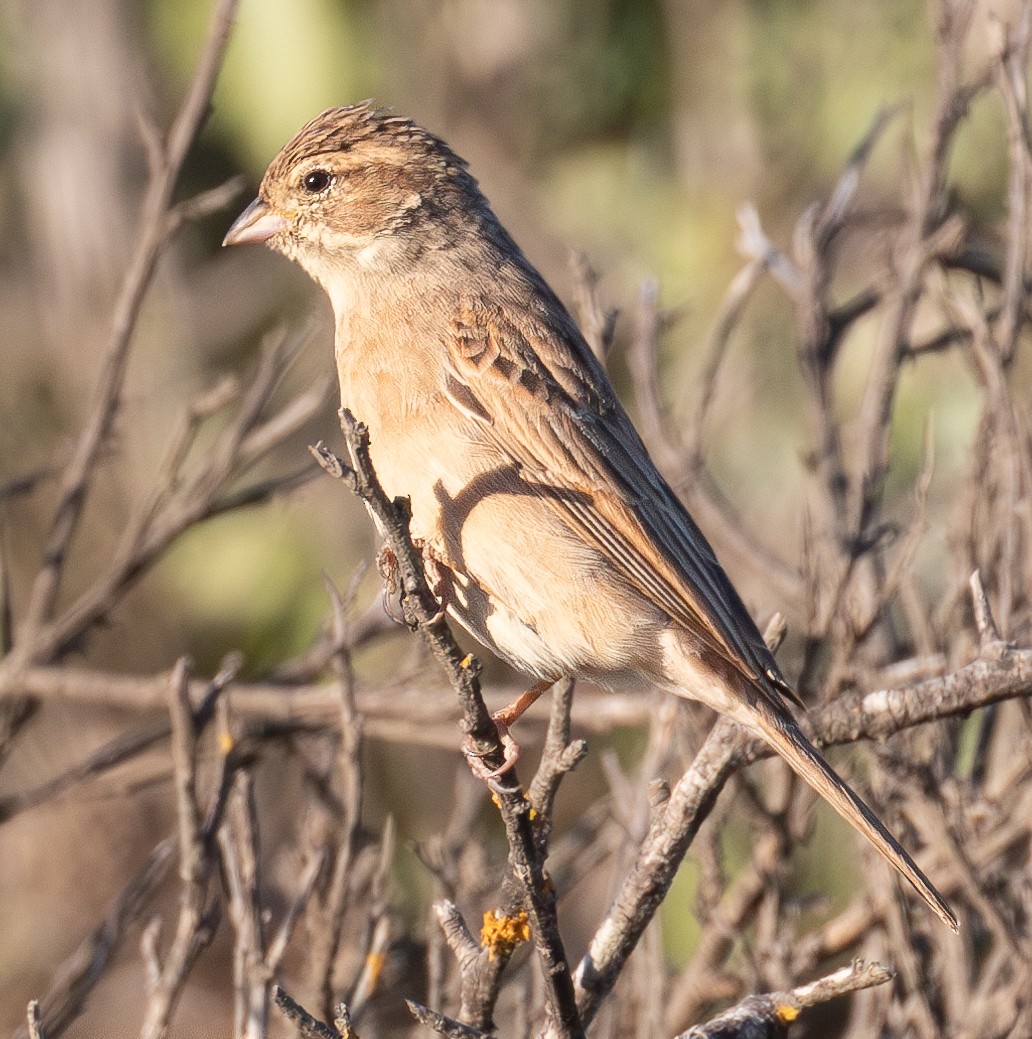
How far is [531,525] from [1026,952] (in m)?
→ 1.51

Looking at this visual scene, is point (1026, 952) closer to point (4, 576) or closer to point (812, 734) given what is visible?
point (812, 734)

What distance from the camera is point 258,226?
174 inches

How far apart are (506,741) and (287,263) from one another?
6.80 metres

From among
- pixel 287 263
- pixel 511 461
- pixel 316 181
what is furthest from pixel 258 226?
pixel 287 263

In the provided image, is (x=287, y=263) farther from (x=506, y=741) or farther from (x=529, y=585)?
(x=506, y=741)

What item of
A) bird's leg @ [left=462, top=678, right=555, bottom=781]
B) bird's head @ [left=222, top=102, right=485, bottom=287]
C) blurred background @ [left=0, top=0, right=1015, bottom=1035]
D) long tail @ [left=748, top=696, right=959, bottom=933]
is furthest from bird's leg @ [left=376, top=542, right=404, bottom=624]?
blurred background @ [left=0, top=0, right=1015, bottom=1035]

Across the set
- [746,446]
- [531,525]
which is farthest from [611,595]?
[746,446]

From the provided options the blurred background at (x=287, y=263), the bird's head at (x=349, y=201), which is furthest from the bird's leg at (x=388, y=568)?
the blurred background at (x=287, y=263)

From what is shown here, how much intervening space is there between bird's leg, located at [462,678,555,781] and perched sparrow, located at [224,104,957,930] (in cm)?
6

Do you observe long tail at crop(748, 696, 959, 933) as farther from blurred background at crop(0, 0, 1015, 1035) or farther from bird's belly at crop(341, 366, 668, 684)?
blurred background at crop(0, 0, 1015, 1035)

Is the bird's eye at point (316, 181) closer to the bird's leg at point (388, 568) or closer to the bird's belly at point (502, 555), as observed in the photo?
the bird's belly at point (502, 555)

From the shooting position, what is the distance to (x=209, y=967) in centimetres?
729

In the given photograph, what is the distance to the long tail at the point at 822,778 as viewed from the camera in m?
3.42

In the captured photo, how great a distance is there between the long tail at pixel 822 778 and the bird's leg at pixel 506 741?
0.55 metres
